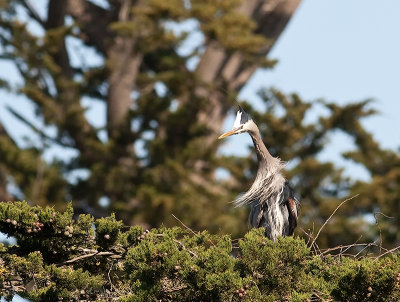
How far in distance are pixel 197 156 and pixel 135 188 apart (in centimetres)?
178

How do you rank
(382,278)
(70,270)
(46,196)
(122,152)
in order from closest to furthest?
(382,278), (70,270), (46,196), (122,152)

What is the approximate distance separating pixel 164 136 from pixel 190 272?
654 inches

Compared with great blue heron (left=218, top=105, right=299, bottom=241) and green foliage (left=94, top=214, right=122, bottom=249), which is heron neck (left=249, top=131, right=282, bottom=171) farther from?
green foliage (left=94, top=214, right=122, bottom=249)

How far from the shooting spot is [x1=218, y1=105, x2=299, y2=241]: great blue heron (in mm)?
9719

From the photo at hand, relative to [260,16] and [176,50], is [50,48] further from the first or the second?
[260,16]

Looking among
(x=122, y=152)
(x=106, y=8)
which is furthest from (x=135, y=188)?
(x=106, y=8)

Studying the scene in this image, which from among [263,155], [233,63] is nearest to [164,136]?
[233,63]

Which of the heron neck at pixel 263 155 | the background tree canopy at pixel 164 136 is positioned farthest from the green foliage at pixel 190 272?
the background tree canopy at pixel 164 136

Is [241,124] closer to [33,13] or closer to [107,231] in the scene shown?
[107,231]

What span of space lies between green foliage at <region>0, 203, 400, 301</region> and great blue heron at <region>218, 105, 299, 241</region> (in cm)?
240

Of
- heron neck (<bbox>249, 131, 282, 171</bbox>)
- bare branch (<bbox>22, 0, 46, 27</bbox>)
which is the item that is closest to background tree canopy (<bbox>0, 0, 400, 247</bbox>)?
bare branch (<bbox>22, 0, 46, 27</bbox>)

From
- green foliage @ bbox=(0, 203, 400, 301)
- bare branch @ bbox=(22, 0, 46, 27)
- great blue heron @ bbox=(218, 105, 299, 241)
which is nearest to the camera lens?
green foliage @ bbox=(0, 203, 400, 301)

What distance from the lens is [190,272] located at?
266 inches

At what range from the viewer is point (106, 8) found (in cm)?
2698
